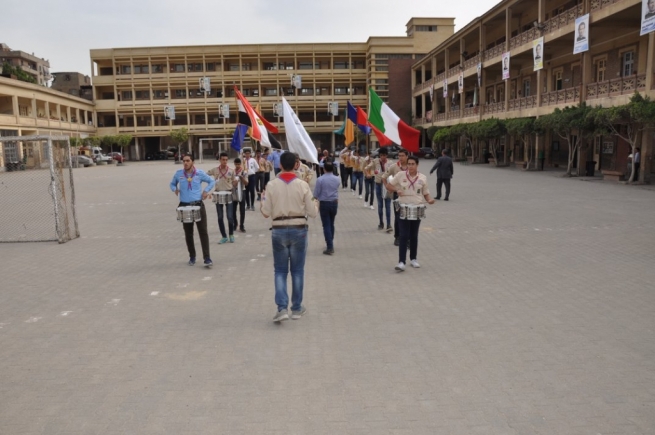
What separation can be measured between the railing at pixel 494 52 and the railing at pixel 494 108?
11.3 feet

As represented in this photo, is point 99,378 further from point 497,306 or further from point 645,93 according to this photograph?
point 645,93

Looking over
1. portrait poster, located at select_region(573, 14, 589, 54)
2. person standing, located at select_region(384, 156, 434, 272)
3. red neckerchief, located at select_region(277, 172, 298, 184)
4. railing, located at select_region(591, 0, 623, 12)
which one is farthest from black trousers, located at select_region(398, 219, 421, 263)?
portrait poster, located at select_region(573, 14, 589, 54)

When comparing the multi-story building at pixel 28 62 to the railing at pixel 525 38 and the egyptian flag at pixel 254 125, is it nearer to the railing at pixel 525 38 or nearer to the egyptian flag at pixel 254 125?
the railing at pixel 525 38

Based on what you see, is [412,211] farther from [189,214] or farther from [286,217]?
[189,214]

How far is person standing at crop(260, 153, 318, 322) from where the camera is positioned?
5828 mm

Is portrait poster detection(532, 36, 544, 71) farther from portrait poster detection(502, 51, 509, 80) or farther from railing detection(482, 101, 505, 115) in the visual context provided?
railing detection(482, 101, 505, 115)

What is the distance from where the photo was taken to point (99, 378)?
4.57 metres

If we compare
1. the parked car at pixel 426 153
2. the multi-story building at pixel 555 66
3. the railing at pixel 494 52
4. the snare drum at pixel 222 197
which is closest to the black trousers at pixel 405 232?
the snare drum at pixel 222 197

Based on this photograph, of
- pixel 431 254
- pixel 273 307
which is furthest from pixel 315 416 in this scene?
pixel 431 254

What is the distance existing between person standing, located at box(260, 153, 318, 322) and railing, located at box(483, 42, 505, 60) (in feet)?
116

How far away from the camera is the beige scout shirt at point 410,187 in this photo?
8.26m

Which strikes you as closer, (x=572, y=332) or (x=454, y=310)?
(x=572, y=332)

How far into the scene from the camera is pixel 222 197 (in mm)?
10477

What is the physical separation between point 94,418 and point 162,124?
237 ft
